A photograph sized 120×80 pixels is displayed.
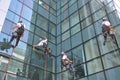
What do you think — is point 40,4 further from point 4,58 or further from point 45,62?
point 4,58

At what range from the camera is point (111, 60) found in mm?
12133

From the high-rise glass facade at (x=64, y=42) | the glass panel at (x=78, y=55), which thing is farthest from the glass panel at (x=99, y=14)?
the glass panel at (x=78, y=55)

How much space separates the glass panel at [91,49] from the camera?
13.6 metres

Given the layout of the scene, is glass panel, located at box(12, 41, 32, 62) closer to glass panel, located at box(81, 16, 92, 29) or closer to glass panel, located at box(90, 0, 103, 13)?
glass panel, located at box(81, 16, 92, 29)

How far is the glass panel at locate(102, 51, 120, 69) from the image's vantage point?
11.8 m

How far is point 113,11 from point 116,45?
3.64 meters

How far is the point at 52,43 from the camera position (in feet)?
60.1

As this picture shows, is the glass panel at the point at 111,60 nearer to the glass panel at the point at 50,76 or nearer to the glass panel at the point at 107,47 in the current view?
the glass panel at the point at 107,47

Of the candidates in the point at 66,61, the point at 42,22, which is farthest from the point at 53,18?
the point at 66,61

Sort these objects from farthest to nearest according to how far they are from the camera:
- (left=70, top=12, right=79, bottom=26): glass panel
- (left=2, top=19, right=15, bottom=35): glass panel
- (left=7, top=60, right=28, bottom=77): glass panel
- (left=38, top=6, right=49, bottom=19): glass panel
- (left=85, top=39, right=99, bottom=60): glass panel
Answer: (left=38, top=6, right=49, bottom=19): glass panel < (left=70, top=12, right=79, bottom=26): glass panel < (left=2, top=19, right=15, bottom=35): glass panel < (left=85, top=39, right=99, bottom=60): glass panel < (left=7, top=60, right=28, bottom=77): glass panel

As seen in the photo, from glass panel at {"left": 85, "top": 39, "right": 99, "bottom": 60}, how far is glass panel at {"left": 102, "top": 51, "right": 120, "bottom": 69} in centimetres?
106

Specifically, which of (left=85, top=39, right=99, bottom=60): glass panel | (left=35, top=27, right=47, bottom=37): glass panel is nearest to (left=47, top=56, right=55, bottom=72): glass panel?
(left=35, top=27, right=47, bottom=37): glass panel

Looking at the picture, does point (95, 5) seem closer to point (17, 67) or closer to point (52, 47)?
point (52, 47)

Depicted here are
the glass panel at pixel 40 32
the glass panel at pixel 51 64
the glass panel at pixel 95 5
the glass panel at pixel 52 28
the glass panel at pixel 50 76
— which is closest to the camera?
the glass panel at pixel 50 76
